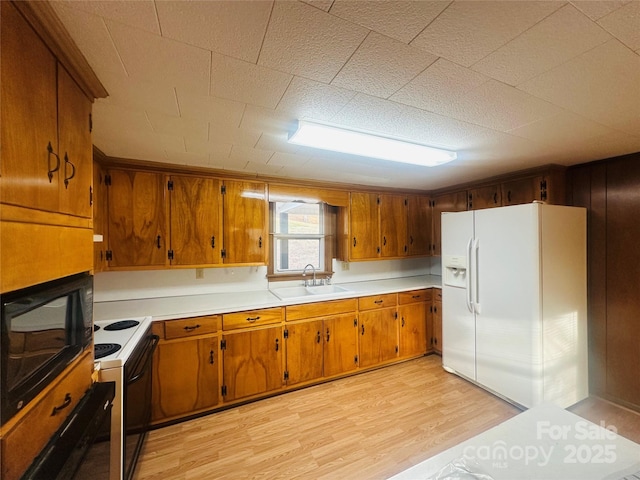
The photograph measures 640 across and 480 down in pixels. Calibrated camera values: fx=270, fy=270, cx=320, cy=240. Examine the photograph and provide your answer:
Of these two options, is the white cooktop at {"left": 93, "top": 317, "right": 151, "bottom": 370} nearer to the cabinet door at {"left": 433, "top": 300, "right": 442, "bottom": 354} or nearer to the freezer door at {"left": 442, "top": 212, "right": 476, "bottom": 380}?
the freezer door at {"left": 442, "top": 212, "right": 476, "bottom": 380}

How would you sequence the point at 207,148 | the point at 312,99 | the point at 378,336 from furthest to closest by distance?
1. the point at 378,336
2. the point at 207,148
3. the point at 312,99

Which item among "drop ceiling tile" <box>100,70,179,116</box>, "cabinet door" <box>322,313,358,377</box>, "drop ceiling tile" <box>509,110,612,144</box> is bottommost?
"cabinet door" <box>322,313,358,377</box>

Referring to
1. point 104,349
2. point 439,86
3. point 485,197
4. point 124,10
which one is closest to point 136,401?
point 104,349

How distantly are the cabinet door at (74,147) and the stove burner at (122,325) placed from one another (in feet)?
3.39

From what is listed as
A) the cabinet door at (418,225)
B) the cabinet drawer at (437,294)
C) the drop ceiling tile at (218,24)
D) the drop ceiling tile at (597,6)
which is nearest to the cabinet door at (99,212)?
the drop ceiling tile at (218,24)

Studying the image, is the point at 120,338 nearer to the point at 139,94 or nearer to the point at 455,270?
the point at 139,94

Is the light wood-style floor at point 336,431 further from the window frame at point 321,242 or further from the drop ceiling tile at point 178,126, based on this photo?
the drop ceiling tile at point 178,126

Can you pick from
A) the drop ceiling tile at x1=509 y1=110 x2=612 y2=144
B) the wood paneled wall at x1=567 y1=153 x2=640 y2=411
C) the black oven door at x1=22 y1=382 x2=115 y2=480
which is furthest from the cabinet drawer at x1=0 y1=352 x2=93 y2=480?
the wood paneled wall at x1=567 y1=153 x2=640 y2=411

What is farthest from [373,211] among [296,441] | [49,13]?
[49,13]

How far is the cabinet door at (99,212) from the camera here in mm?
2121

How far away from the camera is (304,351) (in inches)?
106

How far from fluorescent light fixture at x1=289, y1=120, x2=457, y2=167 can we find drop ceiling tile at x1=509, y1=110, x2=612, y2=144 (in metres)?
0.50

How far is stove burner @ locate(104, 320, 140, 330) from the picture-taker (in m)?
1.89

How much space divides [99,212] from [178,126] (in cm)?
116
